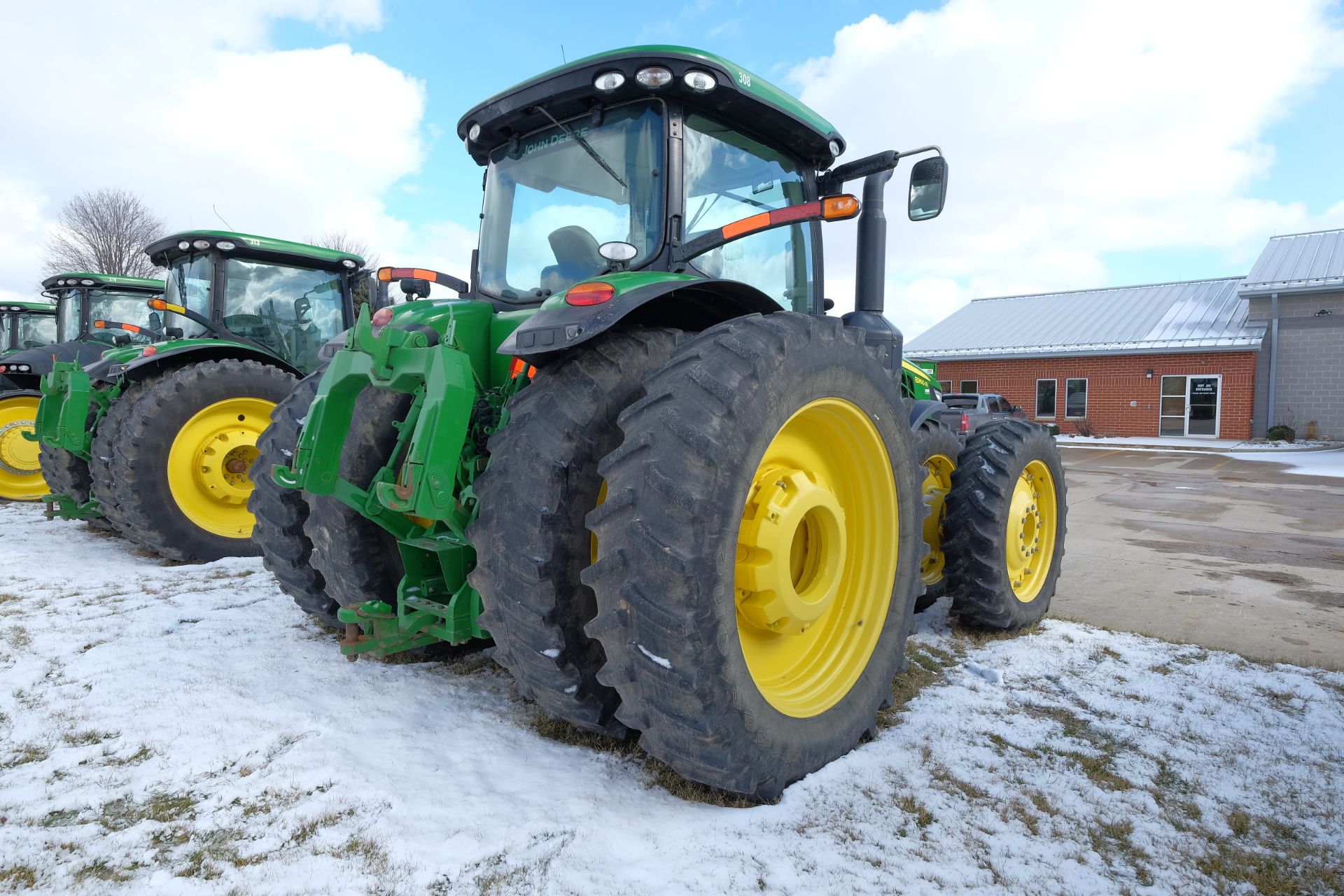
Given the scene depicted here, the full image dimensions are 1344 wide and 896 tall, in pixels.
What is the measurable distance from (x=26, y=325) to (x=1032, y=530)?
1445 centimetres

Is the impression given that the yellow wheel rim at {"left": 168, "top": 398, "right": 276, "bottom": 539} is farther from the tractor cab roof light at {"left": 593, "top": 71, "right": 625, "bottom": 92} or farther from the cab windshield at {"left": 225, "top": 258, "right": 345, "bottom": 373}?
the tractor cab roof light at {"left": 593, "top": 71, "right": 625, "bottom": 92}

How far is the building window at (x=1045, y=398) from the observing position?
23109mm

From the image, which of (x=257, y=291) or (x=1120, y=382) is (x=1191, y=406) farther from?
(x=257, y=291)

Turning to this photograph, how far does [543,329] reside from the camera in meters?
2.20

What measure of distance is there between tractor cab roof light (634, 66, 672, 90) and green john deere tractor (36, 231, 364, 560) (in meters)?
3.40

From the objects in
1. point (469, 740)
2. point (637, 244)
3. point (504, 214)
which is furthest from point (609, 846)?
point (504, 214)

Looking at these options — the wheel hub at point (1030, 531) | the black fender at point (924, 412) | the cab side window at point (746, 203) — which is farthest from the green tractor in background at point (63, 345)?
the wheel hub at point (1030, 531)

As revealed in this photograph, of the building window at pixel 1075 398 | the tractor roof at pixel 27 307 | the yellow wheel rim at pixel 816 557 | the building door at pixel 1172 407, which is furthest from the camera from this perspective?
the building window at pixel 1075 398

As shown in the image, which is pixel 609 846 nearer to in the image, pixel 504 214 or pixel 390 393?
pixel 390 393

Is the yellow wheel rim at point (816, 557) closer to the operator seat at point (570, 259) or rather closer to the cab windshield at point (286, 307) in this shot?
the operator seat at point (570, 259)

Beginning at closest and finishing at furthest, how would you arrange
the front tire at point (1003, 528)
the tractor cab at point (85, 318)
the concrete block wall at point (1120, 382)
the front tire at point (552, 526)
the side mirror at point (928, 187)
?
the front tire at point (552, 526), the side mirror at point (928, 187), the front tire at point (1003, 528), the tractor cab at point (85, 318), the concrete block wall at point (1120, 382)

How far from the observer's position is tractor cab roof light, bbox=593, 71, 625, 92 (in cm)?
270

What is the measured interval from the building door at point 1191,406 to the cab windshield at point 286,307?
2178 centimetres

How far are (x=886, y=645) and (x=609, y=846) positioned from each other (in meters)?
1.21
